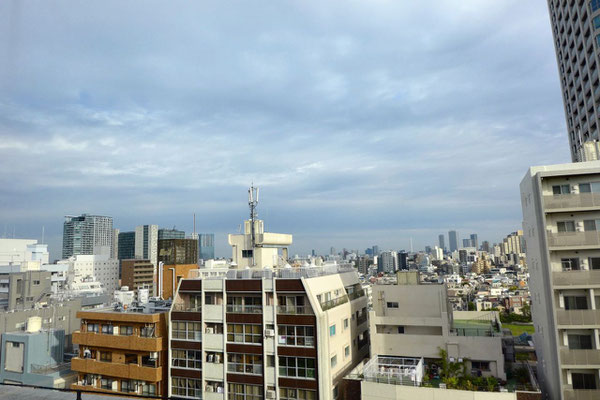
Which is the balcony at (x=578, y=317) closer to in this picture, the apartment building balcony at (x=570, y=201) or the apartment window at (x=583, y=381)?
the apartment window at (x=583, y=381)

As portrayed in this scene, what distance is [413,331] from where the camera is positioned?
3256 centimetres

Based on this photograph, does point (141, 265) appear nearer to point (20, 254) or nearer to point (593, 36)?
point (20, 254)

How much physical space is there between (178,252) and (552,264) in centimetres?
15211

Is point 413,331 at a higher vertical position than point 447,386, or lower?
higher

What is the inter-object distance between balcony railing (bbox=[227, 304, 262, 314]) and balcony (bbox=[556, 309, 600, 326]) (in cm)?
1928

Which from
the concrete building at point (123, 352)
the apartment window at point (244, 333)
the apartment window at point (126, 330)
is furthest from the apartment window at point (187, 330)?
the apartment window at point (126, 330)

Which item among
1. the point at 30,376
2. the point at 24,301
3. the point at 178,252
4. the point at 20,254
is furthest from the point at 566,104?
the point at 178,252

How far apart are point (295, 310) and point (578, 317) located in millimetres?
17422

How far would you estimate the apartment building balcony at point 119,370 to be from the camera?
31344mm


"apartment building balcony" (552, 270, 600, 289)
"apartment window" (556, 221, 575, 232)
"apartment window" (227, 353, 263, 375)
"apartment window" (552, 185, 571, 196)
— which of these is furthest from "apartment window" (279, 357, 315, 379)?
"apartment window" (552, 185, 571, 196)

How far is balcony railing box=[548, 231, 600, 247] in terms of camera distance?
23.5 m

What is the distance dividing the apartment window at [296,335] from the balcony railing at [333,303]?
2392 mm

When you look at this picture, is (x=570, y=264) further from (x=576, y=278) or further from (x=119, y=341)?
(x=119, y=341)

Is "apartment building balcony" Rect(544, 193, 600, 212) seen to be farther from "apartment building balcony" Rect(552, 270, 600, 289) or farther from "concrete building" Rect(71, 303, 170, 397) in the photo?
"concrete building" Rect(71, 303, 170, 397)
